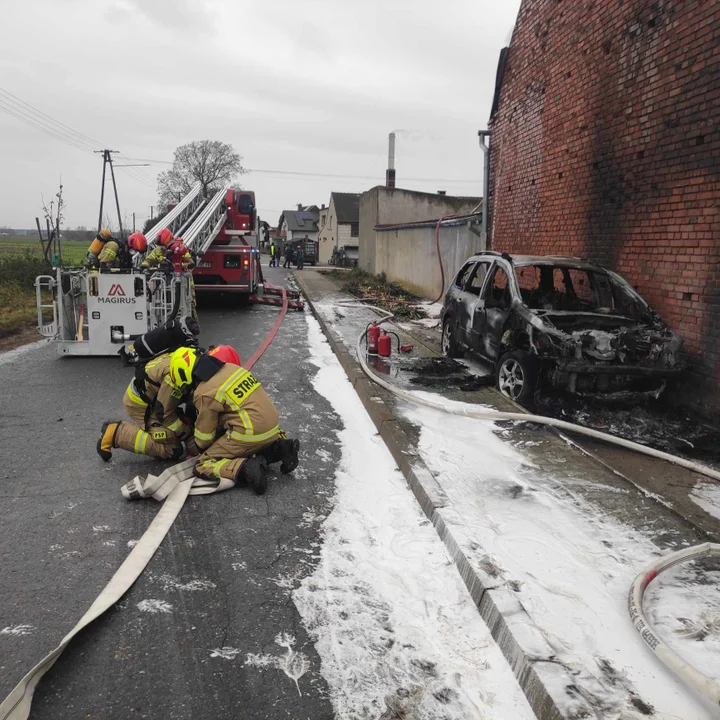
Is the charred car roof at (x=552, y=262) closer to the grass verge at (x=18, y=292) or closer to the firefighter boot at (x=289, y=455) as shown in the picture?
the firefighter boot at (x=289, y=455)

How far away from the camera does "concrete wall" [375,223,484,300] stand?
1465 cm

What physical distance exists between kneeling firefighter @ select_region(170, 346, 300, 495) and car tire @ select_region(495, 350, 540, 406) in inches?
115

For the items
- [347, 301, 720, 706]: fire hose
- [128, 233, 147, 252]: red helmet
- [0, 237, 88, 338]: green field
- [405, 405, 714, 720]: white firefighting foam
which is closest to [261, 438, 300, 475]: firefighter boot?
[405, 405, 714, 720]: white firefighting foam

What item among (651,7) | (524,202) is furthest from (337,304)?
(651,7)

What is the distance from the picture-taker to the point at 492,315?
7.05m

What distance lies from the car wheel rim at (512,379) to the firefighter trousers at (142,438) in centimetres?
349

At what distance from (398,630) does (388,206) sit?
2847 centimetres

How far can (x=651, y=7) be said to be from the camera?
6.89m

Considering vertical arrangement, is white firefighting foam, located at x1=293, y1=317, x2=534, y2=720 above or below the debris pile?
below

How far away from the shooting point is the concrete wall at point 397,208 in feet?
96.9

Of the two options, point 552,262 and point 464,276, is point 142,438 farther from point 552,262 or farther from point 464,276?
point 464,276

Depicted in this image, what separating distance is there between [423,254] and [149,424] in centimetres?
1482

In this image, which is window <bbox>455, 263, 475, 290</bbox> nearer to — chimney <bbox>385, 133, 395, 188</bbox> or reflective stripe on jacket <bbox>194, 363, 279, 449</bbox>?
reflective stripe on jacket <bbox>194, 363, 279, 449</bbox>

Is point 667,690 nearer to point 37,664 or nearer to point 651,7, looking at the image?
point 37,664
